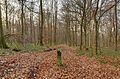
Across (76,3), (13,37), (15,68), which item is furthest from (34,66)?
(76,3)

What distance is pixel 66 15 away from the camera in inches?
1428

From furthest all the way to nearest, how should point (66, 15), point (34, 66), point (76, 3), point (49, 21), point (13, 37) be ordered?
point (49, 21) < point (66, 15) < point (76, 3) < point (13, 37) < point (34, 66)

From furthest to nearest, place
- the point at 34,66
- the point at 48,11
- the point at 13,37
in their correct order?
the point at 48,11 → the point at 13,37 → the point at 34,66

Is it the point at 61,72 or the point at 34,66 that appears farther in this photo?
the point at 34,66

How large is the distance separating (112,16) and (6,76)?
32380mm

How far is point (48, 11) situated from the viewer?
4125cm

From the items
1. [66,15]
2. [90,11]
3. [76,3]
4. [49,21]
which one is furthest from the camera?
[49,21]

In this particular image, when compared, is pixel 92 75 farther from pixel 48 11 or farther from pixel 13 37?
pixel 48 11

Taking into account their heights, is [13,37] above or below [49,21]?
below

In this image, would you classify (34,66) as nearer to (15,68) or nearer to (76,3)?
(15,68)

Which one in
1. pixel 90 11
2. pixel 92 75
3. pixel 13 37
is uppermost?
pixel 90 11

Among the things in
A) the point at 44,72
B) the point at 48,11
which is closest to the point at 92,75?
the point at 44,72

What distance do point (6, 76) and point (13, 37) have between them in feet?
27.0

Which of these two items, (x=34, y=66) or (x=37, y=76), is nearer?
(x=37, y=76)
